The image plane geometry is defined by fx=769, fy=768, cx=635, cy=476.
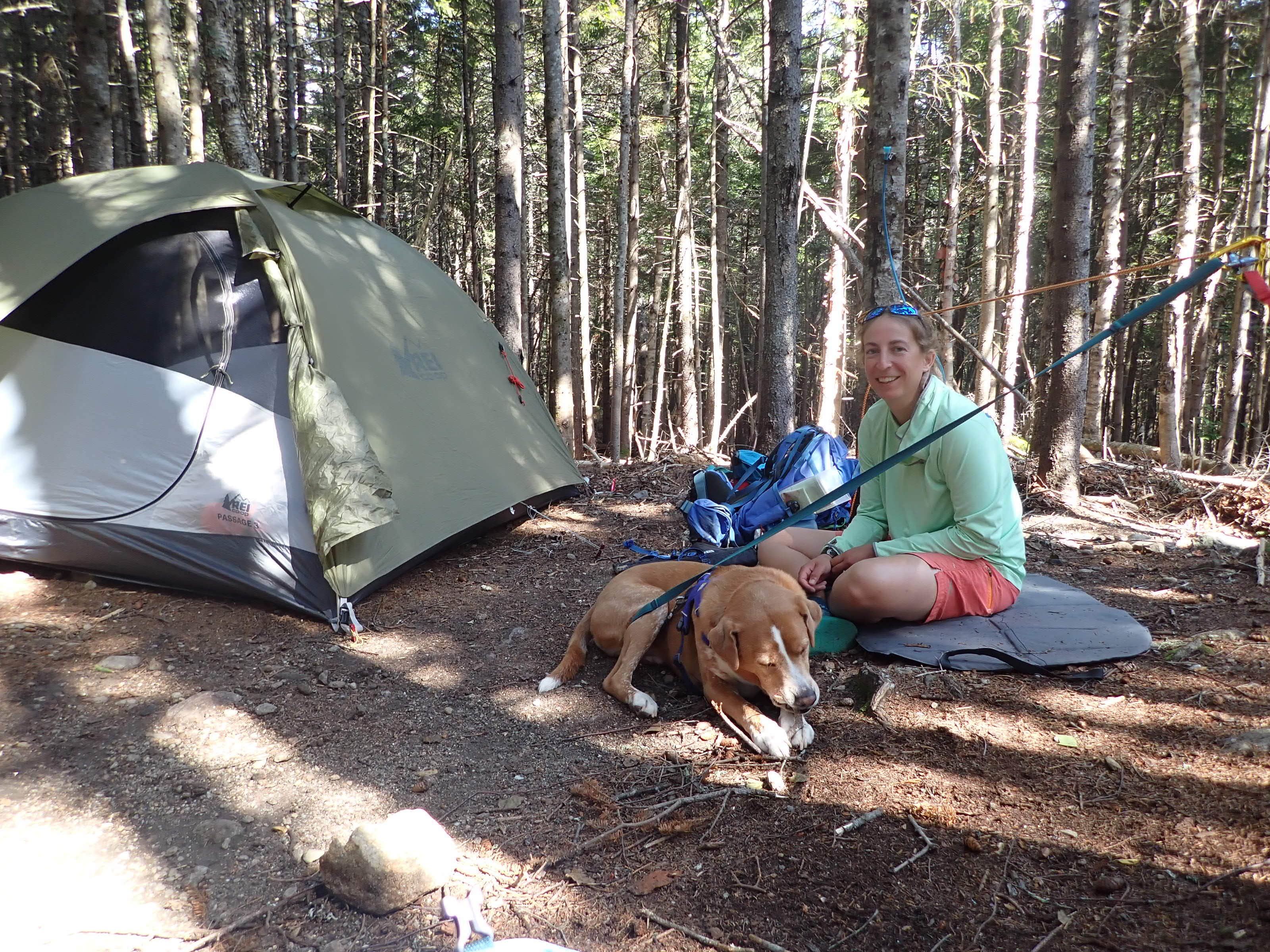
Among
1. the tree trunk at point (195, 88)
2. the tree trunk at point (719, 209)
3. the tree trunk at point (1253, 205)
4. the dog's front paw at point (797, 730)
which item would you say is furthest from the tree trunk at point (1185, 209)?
the tree trunk at point (195, 88)

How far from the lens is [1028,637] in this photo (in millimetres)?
3488

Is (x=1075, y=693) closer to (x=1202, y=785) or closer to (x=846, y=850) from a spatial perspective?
(x=1202, y=785)

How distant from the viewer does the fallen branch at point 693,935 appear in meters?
1.98

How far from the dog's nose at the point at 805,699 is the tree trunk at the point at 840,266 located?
8.93m

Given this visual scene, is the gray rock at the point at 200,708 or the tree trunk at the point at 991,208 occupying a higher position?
the tree trunk at the point at 991,208

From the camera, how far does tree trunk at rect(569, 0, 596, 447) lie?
13.4 meters

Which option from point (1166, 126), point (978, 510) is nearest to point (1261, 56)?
point (1166, 126)

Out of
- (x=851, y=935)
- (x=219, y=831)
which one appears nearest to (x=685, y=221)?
(x=219, y=831)

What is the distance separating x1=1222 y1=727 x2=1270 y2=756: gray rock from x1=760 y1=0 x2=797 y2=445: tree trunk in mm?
4987

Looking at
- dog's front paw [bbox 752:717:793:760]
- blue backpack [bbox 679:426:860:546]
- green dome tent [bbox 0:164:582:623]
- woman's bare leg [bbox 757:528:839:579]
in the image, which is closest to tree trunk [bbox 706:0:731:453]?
blue backpack [bbox 679:426:860:546]

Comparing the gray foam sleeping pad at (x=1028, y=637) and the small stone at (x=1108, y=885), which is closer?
the small stone at (x=1108, y=885)

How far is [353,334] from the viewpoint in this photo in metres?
5.18

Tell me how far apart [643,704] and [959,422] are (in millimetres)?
1713

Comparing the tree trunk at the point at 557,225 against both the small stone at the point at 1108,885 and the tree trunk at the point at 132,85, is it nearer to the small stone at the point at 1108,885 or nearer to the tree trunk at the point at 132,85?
the tree trunk at the point at 132,85
